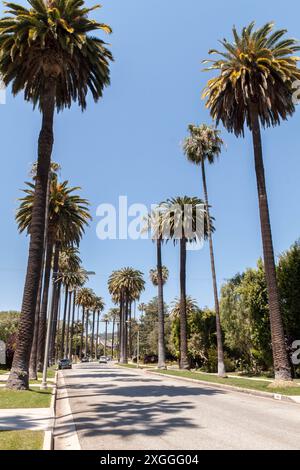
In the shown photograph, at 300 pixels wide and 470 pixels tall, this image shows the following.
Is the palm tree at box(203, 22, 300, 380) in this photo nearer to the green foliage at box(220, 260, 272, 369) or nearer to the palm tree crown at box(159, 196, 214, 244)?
the green foliage at box(220, 260, 272, 369)

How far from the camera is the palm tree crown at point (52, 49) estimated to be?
19.9m

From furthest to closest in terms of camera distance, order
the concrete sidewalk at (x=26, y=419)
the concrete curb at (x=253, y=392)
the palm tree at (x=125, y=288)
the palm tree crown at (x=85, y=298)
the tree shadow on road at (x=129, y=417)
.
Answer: the palm tree crown at (x=85, y=298) → the palm tree at (x=125, y=288) → the concrete curb at (x=253, y=392) → the concrete sidewalk at (x=26, y=419) → the tree shadow on road at (x=129, y=417)

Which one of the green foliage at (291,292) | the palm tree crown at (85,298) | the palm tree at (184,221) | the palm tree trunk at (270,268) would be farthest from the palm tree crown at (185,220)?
the palm tree crown at (85,298)

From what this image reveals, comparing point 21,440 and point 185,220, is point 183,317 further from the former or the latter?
point 21,440

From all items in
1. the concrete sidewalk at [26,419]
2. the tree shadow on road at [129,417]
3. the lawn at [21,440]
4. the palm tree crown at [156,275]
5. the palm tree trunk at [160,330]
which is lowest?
the tree shadow on road at [129,417]

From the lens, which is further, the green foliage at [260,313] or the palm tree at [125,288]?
the palm tree at [125,288]

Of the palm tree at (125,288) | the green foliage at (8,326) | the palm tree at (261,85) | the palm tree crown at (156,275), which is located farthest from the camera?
the palm tree crown at (156,275)

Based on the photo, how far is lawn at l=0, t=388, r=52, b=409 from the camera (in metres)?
14.1

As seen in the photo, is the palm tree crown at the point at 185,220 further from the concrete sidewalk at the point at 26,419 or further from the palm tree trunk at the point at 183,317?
the concrete sidewalk at the point at 26,419

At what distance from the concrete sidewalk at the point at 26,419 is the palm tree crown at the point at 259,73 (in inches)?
760

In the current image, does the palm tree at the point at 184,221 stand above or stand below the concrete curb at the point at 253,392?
above

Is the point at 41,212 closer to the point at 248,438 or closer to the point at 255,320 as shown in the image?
the point at 248,438
